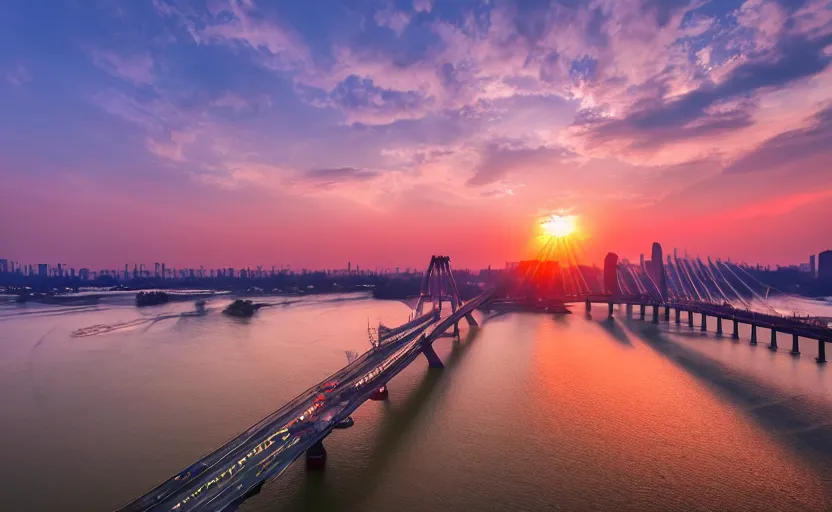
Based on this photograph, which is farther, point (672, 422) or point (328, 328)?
point (328, 328)

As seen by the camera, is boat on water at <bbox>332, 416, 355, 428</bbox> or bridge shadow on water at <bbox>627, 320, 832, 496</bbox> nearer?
bridge shadow on water at <bbox>627, 320, 832, 496</bbox>

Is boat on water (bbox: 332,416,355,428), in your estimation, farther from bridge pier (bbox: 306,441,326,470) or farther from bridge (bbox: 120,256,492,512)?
bridge pier (bbox: 306,441,326,470)

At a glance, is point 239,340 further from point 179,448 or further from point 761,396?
point 761,396

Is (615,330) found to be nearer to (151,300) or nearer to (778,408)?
(778,408)

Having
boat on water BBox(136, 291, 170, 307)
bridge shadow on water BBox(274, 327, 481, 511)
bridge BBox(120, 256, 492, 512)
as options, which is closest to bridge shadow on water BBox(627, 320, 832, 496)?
bridge shadow on water BBox(274, 327, 481, 511)

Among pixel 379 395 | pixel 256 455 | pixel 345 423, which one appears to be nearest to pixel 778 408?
pixel 379 395

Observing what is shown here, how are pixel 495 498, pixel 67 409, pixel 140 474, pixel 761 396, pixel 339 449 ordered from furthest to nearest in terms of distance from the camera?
pixel 761 396, pixel 67 409, pixel 339 449, pixel 140 474, pixel 495 498

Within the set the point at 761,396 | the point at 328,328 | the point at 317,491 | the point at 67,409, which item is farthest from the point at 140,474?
the point at 328,328
